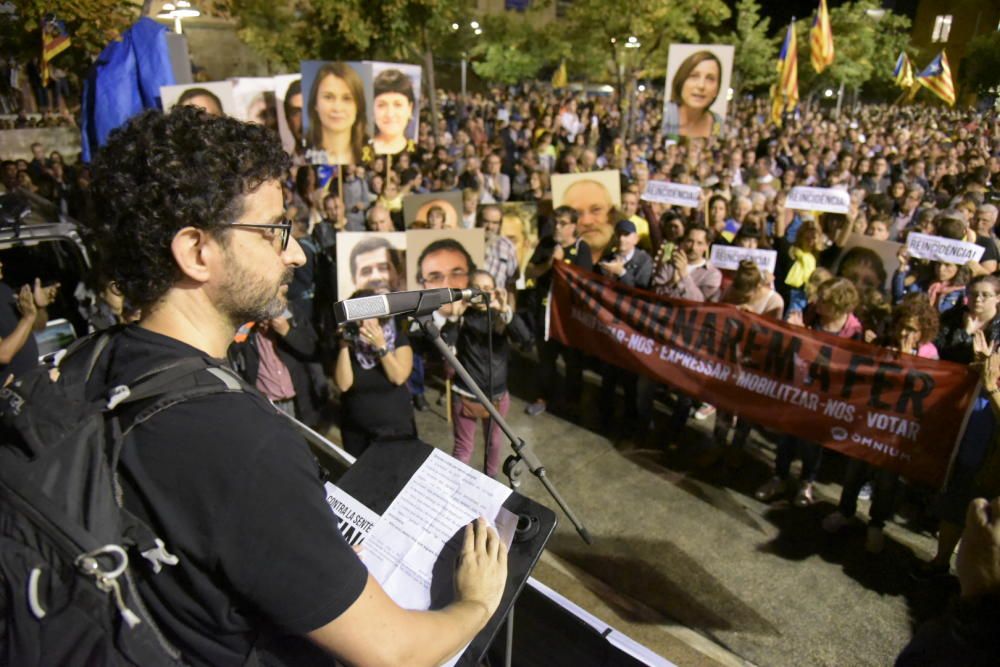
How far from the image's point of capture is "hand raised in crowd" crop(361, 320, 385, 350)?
12.7 feet

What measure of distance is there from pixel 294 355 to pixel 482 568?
403 cm

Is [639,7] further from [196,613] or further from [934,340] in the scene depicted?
[196,613]

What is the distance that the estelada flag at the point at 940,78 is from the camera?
7.81 m

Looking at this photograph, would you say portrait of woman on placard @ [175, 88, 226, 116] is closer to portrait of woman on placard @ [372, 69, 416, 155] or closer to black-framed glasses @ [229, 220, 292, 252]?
portrait of woman on placard @ [372, 69, 416, 155]

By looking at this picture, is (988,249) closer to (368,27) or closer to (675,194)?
(675,194)

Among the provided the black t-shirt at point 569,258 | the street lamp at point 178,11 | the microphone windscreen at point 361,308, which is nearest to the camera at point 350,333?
the microphone windscreen at point 361,308

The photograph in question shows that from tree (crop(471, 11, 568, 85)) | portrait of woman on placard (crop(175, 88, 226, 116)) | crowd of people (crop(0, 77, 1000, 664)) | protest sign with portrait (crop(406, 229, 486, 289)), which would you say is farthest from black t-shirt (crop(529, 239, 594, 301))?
tree (crop(471, 11, 568, 85))

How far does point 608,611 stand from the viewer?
3.73 m

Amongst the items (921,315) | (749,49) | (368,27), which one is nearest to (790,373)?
(921,315)

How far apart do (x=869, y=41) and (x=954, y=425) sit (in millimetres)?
31502

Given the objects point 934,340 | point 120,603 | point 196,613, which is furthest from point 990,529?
point 934,340

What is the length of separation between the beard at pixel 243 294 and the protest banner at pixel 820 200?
6735mm

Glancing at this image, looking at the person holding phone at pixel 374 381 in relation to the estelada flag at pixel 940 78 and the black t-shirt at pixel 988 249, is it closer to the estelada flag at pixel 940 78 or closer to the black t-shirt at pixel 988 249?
the black t-shirt at pixel 988 249

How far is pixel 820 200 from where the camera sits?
683 cm
